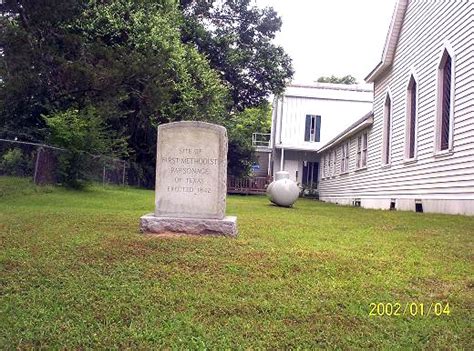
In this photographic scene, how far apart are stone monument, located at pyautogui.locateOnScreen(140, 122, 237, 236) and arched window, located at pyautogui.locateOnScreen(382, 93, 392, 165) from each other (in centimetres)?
1199

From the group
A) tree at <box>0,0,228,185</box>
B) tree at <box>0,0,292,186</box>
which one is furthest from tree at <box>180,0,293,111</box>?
tree at <box>0,0,228,185</box>

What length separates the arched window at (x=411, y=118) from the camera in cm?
1574

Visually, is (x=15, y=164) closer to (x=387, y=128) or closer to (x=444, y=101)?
(x=444, y=101)

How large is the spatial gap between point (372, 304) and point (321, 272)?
98 cm

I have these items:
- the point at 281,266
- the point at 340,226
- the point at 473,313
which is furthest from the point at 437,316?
the point at 340,226

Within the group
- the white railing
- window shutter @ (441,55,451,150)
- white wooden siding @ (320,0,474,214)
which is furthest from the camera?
the white railing

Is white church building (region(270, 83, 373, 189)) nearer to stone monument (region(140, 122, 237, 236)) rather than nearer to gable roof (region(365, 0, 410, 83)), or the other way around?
gable roof (region(365, 0, 410, 83))

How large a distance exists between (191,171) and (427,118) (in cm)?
869

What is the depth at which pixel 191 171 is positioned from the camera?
304 inches

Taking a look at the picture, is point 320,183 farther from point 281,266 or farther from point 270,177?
point 281,266

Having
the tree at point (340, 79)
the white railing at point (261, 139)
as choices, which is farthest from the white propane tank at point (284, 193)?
the tree at point (340, 79)

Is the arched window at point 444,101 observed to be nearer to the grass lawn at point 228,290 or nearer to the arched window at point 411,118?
the arched window at point 411,118

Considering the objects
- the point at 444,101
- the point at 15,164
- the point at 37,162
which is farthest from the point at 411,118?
the point at 15,164

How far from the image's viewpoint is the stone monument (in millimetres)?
7645
